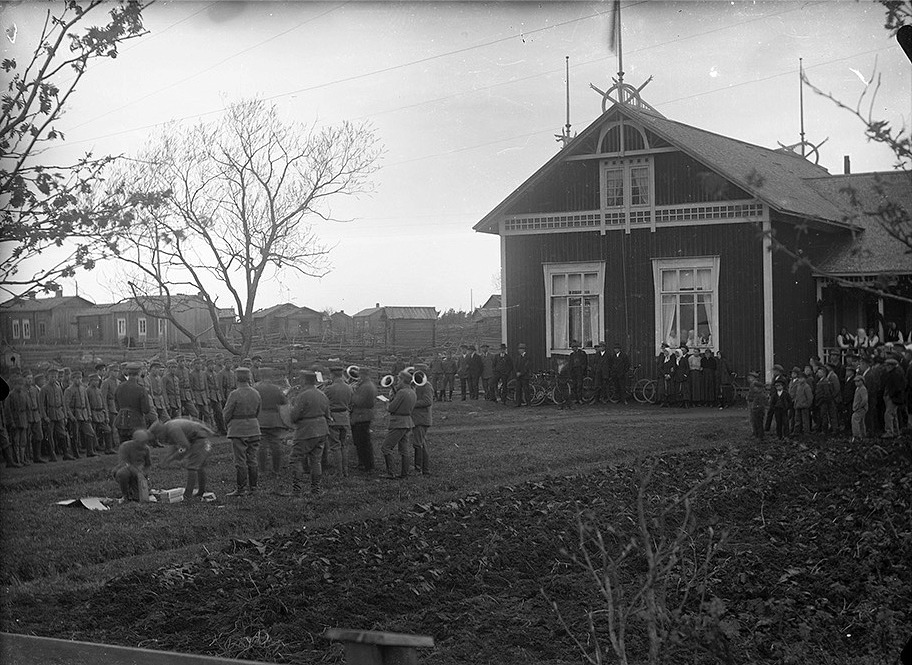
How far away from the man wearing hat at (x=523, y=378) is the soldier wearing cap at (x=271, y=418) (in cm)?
691

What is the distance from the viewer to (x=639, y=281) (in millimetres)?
20688

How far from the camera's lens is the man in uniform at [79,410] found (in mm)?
15883

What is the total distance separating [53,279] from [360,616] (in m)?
3.20

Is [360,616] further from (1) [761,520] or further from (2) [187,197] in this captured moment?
(2) [187,197]

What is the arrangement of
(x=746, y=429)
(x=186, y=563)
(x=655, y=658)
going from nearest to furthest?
(x=655, y=658)
(x=186, y=563)
(x=746, y=429)

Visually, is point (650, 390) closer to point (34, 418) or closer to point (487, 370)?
point (487, 370)

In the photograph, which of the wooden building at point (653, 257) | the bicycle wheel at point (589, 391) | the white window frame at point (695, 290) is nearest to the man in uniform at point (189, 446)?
the bicycle wheel at point (589, 391)

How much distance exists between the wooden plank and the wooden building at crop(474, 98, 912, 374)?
15307 mm

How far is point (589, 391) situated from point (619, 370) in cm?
77

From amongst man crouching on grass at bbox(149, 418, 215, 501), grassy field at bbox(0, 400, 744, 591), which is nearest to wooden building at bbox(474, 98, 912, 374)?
grassy field at bbox(0, 400, 744, 591)

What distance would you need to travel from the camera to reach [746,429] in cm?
1633

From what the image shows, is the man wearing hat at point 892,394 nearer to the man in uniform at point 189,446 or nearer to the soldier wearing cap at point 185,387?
the man in uniform at point 189,446

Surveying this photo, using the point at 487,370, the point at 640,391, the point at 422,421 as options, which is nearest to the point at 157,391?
the point at 422,421

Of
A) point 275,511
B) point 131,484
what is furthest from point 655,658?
point 131,484
